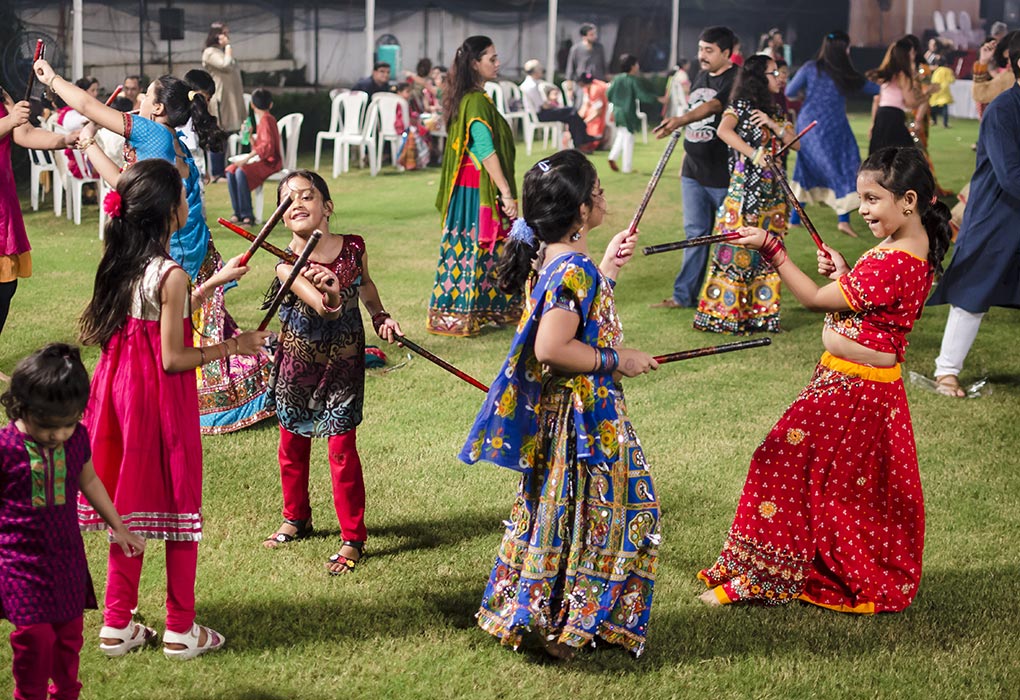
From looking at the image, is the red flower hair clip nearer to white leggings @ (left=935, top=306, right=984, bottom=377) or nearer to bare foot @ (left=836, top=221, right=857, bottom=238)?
white leggings @ (left=935, top=306, right=984, bottom=377)

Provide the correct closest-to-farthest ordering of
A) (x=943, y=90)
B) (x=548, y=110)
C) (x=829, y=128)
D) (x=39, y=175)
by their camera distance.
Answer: (x=829, y=128) → (x=39, y=175) → (x=548, y=110) → (x=943, y=90)

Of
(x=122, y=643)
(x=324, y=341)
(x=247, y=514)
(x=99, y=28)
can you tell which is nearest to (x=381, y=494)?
(x=247, y=514)

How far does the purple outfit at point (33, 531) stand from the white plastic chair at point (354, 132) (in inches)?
473

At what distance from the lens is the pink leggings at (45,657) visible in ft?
8.78

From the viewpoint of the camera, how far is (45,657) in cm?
270

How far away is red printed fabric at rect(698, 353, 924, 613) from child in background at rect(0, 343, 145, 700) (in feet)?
6.61

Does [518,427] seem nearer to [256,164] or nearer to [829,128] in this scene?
[829,128]

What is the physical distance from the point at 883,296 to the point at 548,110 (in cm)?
1437

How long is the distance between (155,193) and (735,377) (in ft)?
12.9

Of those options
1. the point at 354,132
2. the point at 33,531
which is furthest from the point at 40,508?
the point at 354,132

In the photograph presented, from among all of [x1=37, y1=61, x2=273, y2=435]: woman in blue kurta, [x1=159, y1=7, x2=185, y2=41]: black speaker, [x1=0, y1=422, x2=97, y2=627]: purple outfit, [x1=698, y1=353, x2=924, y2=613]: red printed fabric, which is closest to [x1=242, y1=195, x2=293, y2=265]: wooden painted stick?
[x1=0, y1=422, x2=97, y2=627]: purple outfit

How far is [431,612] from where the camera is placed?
3646mm

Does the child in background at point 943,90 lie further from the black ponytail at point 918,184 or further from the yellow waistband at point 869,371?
the yellow waistband at point 869,371

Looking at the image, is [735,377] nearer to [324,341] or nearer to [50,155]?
[324,341]
